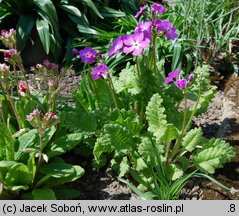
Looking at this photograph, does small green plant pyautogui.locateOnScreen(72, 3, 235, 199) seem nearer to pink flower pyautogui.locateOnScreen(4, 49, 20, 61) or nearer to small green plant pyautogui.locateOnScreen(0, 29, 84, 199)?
small green plant pyautogui.locateOnScreen(0, 29, 84, 199)

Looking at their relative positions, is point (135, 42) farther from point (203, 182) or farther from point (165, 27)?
point (203, 182)

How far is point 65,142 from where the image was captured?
275cm

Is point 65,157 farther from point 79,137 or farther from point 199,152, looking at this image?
point 199,152

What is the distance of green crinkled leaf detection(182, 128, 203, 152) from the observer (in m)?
2.67

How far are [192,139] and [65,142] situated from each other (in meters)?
0.70

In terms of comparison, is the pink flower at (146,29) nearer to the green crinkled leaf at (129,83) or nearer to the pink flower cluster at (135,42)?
the pink flower cluster at (135,42)

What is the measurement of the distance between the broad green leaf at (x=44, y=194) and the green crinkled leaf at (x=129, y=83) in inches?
31.0

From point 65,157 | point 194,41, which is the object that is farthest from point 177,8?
point 65,157

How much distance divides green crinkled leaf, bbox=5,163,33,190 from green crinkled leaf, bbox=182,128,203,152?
2.78 ft

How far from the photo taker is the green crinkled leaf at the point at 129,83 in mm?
2986

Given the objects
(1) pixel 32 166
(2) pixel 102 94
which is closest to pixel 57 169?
(1) pixel 32 166
